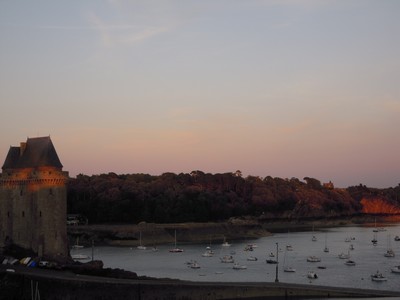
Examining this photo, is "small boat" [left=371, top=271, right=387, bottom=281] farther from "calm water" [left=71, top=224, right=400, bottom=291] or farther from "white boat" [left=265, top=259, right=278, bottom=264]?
"white boat" [left=265, top=259, right=278, bottom=264]

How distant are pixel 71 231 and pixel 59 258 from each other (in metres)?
47.5

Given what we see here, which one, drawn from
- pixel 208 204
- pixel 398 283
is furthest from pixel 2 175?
pixel 208 204

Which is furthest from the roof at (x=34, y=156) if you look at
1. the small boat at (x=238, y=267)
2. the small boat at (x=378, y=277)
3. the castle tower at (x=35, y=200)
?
the small boat at (x=378, y=277)

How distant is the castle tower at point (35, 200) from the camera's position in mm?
45750

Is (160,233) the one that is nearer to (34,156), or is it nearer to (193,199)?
(193,199)

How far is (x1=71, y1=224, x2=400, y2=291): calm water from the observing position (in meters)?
55.4

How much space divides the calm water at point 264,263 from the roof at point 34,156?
1516 cm

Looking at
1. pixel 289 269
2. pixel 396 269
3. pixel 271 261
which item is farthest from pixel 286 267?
pixel 396 269

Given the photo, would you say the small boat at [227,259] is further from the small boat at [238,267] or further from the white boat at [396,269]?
the white boat at [396,269]

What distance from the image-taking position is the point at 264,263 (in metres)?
68.2

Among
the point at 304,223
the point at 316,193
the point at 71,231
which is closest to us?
the point at 71,231

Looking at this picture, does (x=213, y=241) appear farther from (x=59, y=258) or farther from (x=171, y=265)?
(x=59, y=258)

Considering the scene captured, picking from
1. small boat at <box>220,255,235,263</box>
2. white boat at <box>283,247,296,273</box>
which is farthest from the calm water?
small boat at <box>220,255,235,263</box>

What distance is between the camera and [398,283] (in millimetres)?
53594
